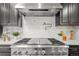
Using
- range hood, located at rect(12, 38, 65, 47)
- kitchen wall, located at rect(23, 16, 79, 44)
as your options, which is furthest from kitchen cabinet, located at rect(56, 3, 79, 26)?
range hood, located at rect(12, 38, 65, 47)

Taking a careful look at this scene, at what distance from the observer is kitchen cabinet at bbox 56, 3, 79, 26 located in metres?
2.51

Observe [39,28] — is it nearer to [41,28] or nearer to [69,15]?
[41,28]

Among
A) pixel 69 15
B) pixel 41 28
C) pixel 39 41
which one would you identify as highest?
pixel 69 15

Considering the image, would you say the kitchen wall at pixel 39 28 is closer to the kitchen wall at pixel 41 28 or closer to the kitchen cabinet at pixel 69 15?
the kitchen wall at pixel 41 28

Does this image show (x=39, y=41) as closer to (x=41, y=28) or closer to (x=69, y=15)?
(x=41, y=28)

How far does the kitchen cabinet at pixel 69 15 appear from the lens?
8.25 feet

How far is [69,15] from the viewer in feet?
8.30

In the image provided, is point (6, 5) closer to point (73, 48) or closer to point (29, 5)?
point (29, 5)

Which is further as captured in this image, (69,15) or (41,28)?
(41,28)

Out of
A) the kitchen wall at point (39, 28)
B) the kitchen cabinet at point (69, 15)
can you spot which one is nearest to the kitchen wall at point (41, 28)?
the kitchen wall at point (39, 28)

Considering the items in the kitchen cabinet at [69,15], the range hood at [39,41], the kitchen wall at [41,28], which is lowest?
the range hood at [39,41]

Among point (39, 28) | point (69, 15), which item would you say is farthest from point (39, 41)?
point (69, 15)

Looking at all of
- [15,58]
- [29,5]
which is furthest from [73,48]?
[15,58]

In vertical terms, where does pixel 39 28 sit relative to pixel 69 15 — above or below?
below
